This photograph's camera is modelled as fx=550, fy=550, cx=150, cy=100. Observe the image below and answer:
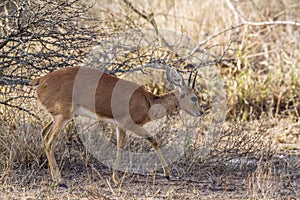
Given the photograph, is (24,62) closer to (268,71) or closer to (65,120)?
(65,120)

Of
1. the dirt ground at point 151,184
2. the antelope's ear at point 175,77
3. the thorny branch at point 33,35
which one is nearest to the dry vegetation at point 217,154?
the dirt ground at point 151,184

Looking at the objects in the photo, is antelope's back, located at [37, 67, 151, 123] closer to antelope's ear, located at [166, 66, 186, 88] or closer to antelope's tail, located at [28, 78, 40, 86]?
antelope's tail, located at [28, 78, 40, 86]

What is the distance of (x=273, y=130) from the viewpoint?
26.4 ft

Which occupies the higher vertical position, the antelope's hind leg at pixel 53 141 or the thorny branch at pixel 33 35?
the thorny branch at pixel 33 35

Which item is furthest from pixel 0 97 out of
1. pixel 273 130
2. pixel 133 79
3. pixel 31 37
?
pixel 273 130

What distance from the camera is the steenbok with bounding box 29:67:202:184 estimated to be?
5.39 m

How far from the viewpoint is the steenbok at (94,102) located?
17.7 ft

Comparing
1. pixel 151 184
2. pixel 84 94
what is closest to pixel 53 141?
pixel 84 94

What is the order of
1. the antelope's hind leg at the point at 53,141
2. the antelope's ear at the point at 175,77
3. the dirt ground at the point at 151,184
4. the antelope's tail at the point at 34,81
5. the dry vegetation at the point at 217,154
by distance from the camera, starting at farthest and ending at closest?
the antelope's ear at the point at 175,77 < the antelope's tail at the point at 34,81 < the antelope's hind leg at the point at 53,141 < the dry vegetation at the point at 217,154 < the dirt ground at the point at 151,184

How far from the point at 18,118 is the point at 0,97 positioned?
2.63 ft

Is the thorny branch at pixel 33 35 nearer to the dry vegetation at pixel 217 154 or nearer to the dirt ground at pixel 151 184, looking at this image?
the dry vegetation at pixel 217 154

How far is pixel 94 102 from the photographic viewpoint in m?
5.46

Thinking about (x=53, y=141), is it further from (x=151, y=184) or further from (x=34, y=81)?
(x=151, y=184)

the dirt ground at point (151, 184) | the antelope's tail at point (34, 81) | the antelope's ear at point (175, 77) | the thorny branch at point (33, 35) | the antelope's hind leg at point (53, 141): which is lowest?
the dirt ground at point (151, 184)
